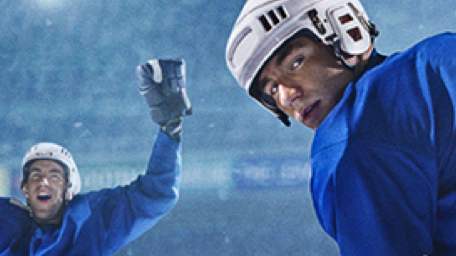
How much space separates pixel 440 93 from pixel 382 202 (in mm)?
177

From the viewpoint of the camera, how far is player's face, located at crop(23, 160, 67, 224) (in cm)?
308

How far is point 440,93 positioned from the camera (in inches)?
22.5

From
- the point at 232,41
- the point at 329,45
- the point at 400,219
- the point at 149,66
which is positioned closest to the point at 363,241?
the point at 400,219

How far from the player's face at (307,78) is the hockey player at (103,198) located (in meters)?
2.19

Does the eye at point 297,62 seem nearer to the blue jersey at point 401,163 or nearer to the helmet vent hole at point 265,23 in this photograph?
the helmet vent hole at point 265,23

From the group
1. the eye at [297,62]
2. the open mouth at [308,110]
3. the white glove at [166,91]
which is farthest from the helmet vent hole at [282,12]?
the white glove at [166,91]

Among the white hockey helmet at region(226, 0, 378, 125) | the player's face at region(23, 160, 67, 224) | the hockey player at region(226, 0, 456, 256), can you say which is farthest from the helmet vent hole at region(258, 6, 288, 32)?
the player's face at region(23, 160, 67, 224)

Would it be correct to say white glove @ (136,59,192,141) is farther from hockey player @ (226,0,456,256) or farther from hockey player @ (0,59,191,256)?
hockey player @ (226,0,456,256)

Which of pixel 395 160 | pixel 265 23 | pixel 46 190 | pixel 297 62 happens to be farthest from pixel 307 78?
pixel 46 190

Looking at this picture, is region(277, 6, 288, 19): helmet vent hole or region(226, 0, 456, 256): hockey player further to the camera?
region(277, 6, 288, 19): helmet vent hole

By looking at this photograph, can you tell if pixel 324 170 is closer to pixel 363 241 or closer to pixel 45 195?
pixel 363 241

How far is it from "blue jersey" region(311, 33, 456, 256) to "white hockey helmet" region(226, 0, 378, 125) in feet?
1.17

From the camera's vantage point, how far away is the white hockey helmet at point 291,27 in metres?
0.96

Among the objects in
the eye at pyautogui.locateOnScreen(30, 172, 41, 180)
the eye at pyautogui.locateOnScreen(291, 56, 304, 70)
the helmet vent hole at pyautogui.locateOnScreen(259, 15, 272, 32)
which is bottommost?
the eye at pyautogui.locateOnScreen(291, 56, 304, 70)
